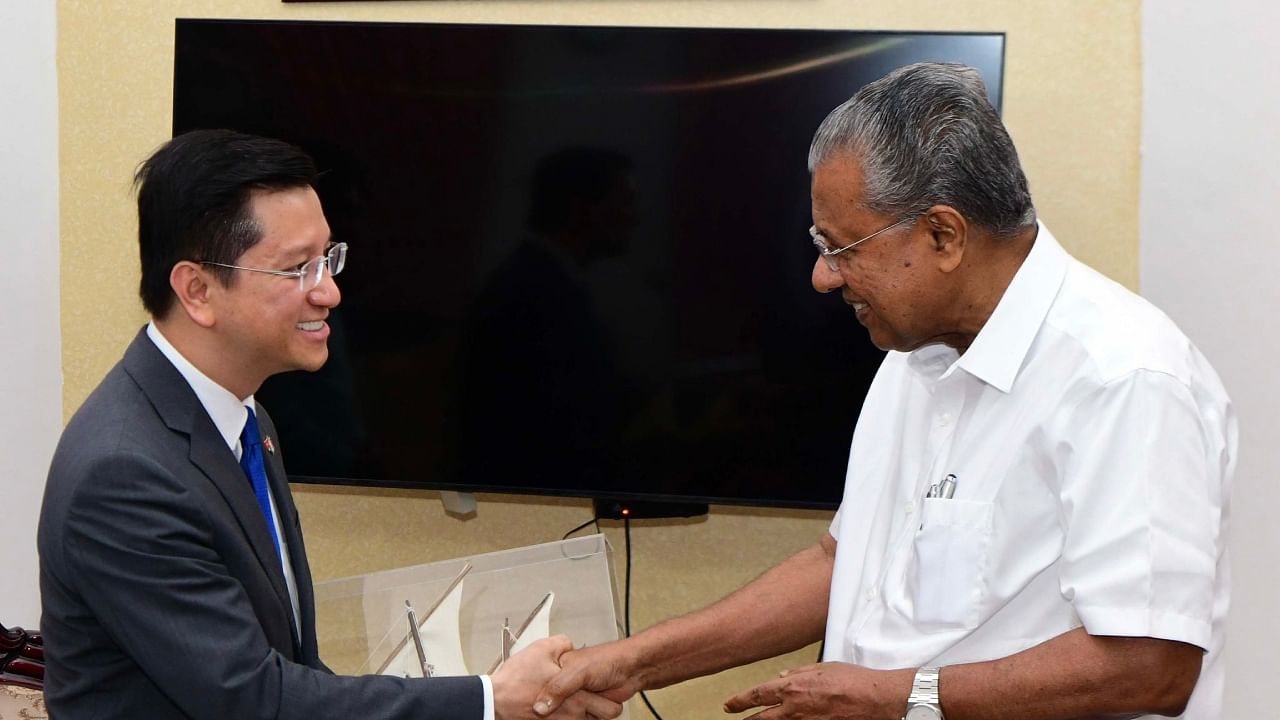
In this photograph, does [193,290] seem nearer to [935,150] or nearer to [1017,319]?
[935,150]

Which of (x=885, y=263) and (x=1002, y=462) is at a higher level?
(x=885, y=263)

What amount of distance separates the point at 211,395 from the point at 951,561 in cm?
106

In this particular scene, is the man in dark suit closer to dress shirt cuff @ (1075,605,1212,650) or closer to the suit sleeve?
the suit sleeve

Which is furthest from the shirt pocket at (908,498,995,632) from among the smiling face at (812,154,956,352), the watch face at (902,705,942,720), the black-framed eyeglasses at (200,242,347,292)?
the black-framed eyeglasses at (200,242,347,292)

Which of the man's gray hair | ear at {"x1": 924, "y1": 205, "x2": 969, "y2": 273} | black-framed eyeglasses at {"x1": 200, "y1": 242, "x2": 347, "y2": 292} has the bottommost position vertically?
black-framed eyeglasses at {"x1": 200, "y1": 242, "x2": 347, "y2": 292}

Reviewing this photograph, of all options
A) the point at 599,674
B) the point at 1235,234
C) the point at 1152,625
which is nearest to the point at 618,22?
the point at 1235,234

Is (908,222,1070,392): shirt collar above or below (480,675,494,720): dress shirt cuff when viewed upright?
above

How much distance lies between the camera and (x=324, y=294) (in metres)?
1.89

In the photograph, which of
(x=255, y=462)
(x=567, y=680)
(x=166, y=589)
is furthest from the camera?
(x=567, y=680)

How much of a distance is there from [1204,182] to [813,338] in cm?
83

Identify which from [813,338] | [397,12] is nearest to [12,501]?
[397,12]

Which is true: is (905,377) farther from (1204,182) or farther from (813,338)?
(1204,182)

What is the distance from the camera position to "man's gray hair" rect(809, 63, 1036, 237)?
1.62 metres

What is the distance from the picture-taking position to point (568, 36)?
271 cm
